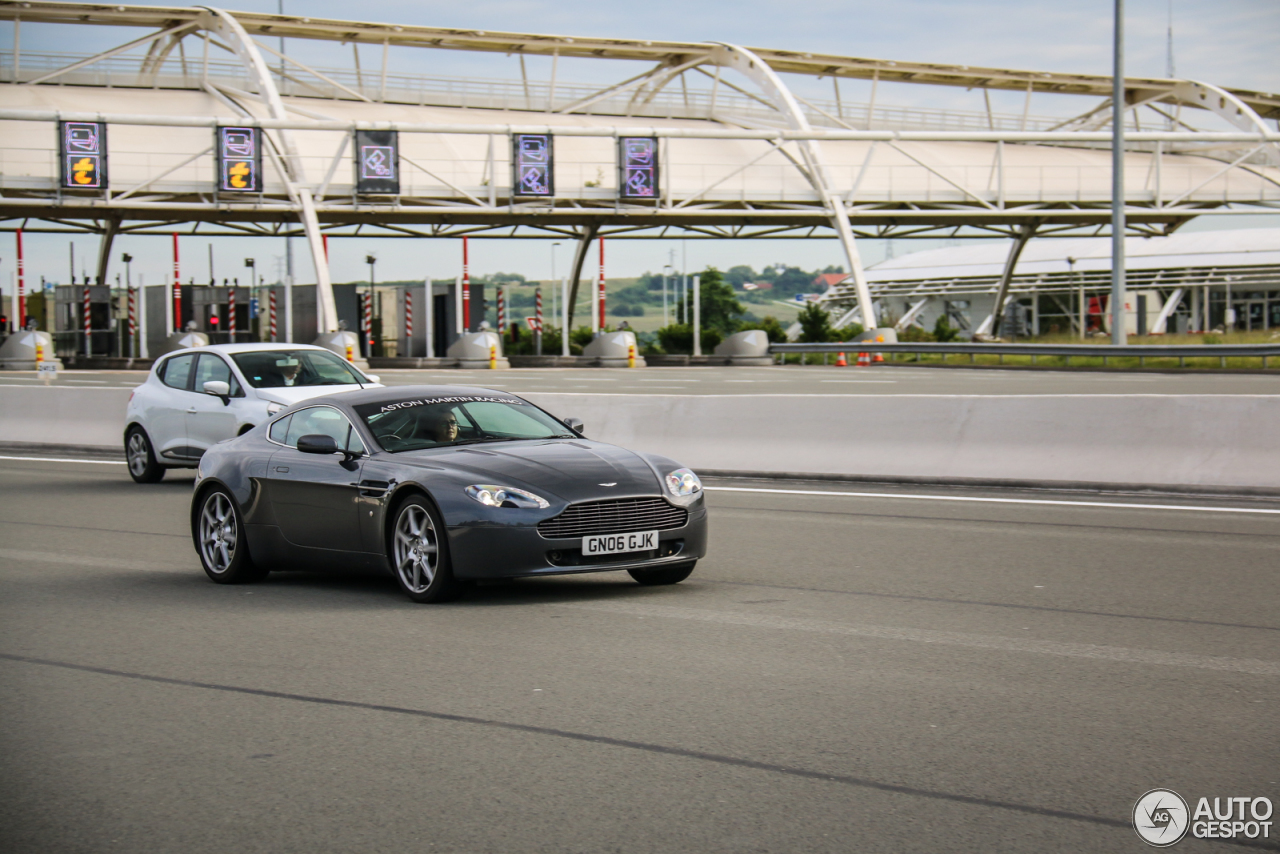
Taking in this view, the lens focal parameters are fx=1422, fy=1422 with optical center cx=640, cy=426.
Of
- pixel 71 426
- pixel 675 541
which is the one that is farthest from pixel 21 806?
pixel 71 426

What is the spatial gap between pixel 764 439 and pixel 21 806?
40.0 ft

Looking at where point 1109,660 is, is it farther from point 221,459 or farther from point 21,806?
point 221,459

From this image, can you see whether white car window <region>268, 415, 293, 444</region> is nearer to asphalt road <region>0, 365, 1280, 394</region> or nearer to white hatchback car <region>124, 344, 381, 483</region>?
white hatchback car <region>124, 344, 381, 483</region>

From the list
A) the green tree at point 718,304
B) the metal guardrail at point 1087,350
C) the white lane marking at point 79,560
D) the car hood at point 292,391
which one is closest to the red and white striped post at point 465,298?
the metal guardrail at point 1087,350

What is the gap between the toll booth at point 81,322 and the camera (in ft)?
179

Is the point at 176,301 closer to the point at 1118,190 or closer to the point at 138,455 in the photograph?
the point at 1118,190

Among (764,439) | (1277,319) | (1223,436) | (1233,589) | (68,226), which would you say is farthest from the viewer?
(1277,319)

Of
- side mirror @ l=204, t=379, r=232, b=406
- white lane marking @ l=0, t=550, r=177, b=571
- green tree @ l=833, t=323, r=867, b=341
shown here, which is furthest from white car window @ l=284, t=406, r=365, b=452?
green tree @ l=833, t=323, r=867, b=341

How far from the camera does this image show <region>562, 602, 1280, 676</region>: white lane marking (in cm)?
643

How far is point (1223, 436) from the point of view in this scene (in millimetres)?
13461

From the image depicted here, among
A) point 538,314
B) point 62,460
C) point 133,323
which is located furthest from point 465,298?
point 62,460

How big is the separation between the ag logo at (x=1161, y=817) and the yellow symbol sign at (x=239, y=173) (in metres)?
47.6

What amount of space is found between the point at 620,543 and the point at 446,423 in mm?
Answer: 1585

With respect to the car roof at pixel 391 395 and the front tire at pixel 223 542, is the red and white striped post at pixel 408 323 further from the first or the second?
the car roof at pixel 391 395
